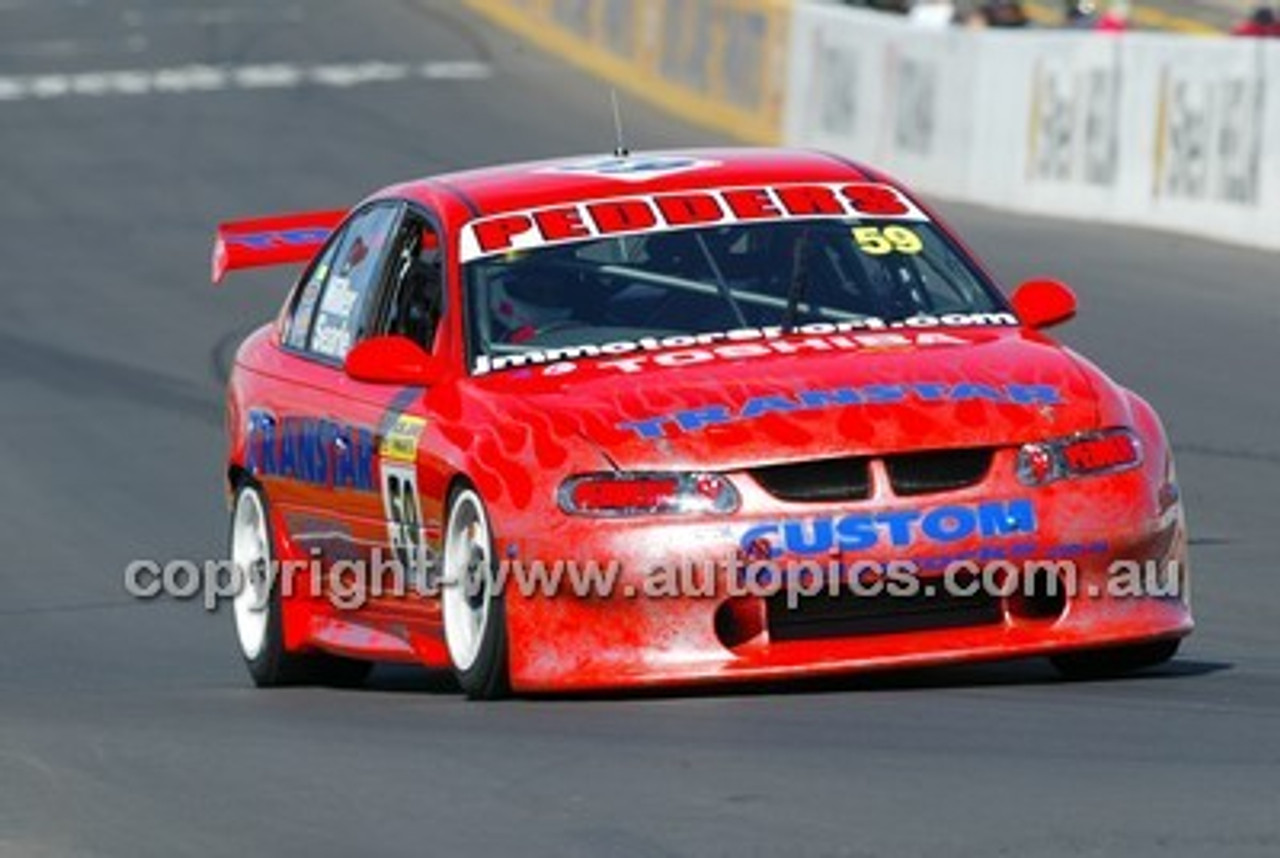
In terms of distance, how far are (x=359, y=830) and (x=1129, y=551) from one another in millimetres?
2594

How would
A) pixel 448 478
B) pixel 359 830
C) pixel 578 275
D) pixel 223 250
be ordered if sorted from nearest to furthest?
pixel 359 830
pixel 448 478
pixel 578 275
pixel 223 250

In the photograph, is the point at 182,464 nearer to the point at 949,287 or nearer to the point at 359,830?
the point at 949,287

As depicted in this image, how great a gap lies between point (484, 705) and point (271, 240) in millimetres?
3242

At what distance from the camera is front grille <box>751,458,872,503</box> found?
8766 mm

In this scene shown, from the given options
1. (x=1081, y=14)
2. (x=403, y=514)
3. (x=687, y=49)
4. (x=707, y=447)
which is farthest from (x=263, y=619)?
(x=687, y=49)

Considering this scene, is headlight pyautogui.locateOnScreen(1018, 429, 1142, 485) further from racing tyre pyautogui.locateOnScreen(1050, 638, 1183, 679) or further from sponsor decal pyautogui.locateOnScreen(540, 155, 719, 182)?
sponsor decal pyautogui.locateOnScreen(540, 155, 719, 182)

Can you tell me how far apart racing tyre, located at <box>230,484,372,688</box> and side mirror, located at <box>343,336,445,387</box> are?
5.00ft

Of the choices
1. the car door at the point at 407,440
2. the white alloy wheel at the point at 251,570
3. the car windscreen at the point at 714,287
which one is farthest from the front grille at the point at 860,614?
the white alloy wheel at the point at 251,570

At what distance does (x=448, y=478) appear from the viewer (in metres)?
9.30

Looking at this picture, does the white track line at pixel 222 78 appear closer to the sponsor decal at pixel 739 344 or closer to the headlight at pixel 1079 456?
the sponsor decal at pixel 739 344

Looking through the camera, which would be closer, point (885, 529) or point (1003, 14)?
point (885, 529)

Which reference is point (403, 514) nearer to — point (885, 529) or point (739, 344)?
point (739, 344)

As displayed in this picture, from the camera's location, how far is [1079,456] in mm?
8984

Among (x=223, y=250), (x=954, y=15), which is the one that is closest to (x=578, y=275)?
(x=223, y=250)
